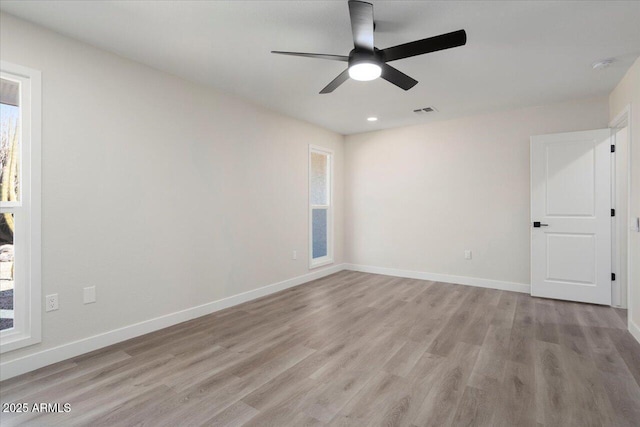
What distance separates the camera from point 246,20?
2.29 metres

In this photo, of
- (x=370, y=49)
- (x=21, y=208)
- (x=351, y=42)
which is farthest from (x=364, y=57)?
(x=21, y=208)

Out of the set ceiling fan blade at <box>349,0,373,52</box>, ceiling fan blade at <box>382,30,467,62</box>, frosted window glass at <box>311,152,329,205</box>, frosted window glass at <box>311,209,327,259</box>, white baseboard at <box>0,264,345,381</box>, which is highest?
ceiling fan blade at <box>349,0,373,52</box>

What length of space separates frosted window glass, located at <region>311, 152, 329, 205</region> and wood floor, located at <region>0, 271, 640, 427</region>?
7.67 feet

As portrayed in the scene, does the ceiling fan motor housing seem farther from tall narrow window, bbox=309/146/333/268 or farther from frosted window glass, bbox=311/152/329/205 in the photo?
frosted window glass, bbox=311/152/329/205

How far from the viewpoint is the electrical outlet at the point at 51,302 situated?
2.39m

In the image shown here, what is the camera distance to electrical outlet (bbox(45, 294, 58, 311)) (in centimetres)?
239

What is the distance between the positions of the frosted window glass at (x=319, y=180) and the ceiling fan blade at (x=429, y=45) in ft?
10.4

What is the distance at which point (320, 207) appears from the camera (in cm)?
547

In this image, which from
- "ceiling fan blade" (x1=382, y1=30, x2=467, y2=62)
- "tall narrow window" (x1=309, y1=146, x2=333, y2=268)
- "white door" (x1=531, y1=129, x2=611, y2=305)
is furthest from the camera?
"tall narrow window" (x1=309, y1=146, x2=333, y2=268)

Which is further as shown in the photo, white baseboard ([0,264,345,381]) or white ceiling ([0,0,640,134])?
white baseboard ([0,264,345,381])

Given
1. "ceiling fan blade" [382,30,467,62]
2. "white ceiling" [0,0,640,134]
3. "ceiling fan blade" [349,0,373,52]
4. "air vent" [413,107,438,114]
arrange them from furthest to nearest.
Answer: "air vent" [413,107,438,114], "white ceiling" [0,0,640,134], "ceiling fan blade" [382,30,467,62], "ceiling fan blade" [349,0,373,52]

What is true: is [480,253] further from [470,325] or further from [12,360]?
[12,360]

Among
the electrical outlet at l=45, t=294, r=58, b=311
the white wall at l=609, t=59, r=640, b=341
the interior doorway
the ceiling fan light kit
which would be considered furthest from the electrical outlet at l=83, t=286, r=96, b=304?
the interior doorway

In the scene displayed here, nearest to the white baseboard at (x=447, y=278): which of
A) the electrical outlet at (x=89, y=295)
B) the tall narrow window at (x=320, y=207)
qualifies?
the tall narrow window at (x=320, y=207)
